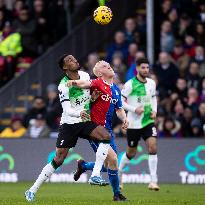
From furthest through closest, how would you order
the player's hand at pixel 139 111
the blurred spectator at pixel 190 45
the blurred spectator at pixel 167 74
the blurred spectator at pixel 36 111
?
the blurred spectator at pixel 36 111 → the blurred spectator at pixel 190 45 → the blurred spectator at pixel 167 74 → the player's hand at pixel 139 111

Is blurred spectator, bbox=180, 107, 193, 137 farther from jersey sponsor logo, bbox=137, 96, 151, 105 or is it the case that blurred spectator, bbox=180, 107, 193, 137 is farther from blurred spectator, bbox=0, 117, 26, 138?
blurred spectator, bbox=0, 117, 26, 138

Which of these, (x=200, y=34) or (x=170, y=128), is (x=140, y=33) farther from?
(x=170, y=128)

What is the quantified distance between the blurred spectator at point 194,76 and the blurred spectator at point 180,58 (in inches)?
18.9

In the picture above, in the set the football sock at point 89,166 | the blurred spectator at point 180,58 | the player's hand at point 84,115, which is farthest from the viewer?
the blurred spectator at point 180,58

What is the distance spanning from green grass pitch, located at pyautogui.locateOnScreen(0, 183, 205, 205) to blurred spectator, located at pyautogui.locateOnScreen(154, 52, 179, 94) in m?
3.95

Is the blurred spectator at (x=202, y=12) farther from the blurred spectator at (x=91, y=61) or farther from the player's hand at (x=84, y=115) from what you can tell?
the player's hand at (x=84, y=115)

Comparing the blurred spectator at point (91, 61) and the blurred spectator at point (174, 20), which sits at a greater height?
the blurred spectator at point (174, 20)

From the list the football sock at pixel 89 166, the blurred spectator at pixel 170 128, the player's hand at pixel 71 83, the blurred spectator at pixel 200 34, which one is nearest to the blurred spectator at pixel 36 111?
the blurred spectator at pixel 170 128

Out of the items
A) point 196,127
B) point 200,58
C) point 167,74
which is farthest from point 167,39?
point 196,127

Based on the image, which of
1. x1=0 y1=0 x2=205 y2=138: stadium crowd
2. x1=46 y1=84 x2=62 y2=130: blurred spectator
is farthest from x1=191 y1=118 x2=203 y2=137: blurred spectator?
x1=46 y1=84 x2=62 y2=130: blurred spectator

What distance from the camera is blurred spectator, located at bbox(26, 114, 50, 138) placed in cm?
2383

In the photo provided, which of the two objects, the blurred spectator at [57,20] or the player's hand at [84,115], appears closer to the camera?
the player's hand at [84,115]

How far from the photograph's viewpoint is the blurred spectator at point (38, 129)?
23.8 metres

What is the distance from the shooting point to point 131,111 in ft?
62.5
